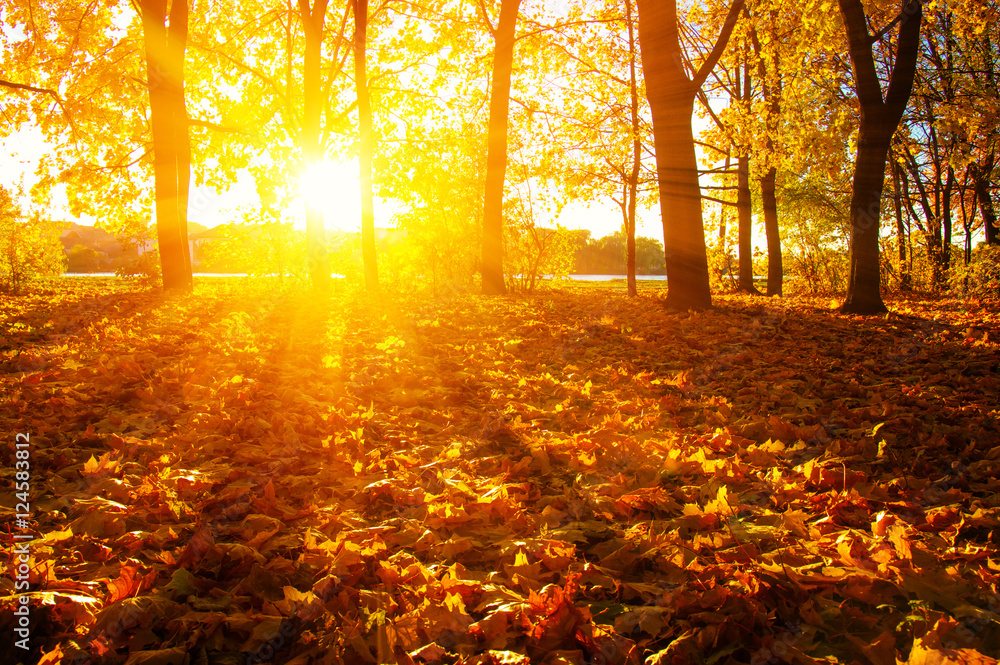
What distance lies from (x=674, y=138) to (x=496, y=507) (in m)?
6.76

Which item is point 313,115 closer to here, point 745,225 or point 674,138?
point 674,138

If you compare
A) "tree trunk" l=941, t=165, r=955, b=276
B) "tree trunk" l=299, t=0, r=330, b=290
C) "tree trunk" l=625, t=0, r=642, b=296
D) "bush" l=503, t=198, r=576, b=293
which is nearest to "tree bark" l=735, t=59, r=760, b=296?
"tree trunk" l=625, t=0, r=642, b=296

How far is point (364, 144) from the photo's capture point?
1296 centimetres

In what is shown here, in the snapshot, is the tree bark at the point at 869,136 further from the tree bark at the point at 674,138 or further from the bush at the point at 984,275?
the bush at the point at 984,275

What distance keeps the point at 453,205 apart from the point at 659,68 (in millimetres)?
11255

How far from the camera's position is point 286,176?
18016 mm

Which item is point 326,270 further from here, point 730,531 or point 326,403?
point 730,531

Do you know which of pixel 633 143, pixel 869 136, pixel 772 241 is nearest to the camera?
pixel 869 136

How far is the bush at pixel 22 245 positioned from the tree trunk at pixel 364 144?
658 cm

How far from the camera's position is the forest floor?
152 cm

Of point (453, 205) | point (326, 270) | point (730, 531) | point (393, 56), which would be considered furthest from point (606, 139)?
point (730, 531)

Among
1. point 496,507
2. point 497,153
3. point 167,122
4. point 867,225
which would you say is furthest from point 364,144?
point 496,507

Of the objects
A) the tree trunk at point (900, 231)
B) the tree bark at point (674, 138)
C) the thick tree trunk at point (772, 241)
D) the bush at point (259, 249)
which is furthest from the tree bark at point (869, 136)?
the bush at point (259, 249)

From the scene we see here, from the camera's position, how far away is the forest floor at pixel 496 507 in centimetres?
152
